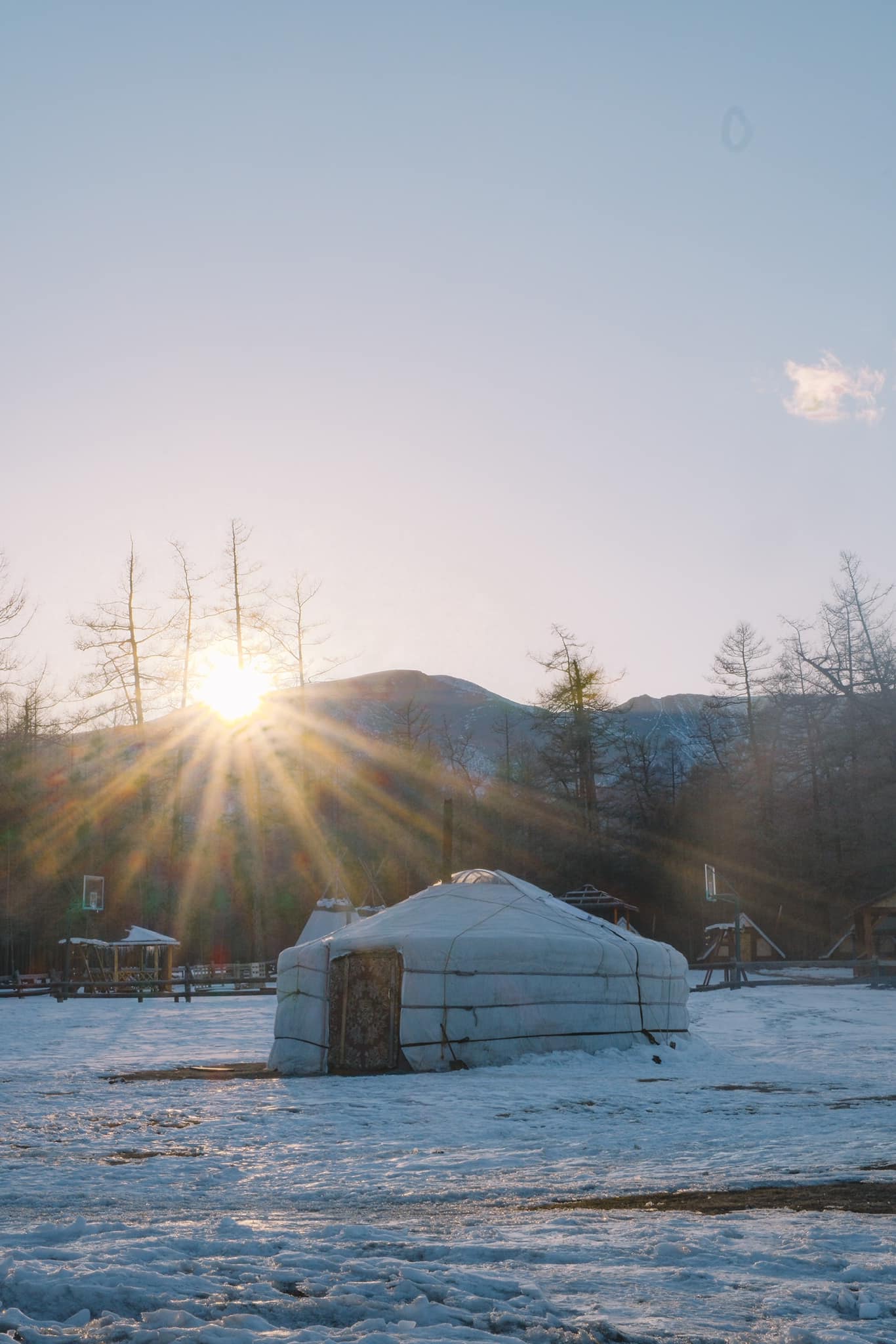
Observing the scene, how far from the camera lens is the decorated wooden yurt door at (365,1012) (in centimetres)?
1201

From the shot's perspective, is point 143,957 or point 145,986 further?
point 143,957

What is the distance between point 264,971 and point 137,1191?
26.6m

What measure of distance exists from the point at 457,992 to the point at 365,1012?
47.5 inches

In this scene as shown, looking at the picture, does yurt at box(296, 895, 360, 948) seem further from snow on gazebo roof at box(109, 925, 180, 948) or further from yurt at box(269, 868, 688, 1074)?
yurt at box(269, 868, 688, 1074)

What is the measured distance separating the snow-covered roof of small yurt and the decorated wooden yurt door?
0.65 ft

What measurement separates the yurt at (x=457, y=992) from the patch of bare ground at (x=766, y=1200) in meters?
6.85

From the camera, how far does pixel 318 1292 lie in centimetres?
340

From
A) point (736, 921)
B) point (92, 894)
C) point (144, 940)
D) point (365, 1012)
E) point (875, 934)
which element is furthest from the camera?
point (875, 934)

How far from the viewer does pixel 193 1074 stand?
11.4 metres

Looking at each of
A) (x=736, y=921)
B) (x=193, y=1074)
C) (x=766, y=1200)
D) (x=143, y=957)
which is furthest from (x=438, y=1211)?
(x=143, y=957)

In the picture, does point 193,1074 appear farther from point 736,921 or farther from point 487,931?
point 736,921

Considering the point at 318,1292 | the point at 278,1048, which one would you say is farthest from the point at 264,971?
the point at 318,1292

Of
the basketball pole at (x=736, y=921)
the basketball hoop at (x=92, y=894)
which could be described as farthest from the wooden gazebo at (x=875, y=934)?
the basketball hoop at (x=92, y=894)

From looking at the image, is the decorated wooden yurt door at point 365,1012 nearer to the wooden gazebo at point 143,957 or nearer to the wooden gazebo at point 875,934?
the wooden gazebo at point 143,957
